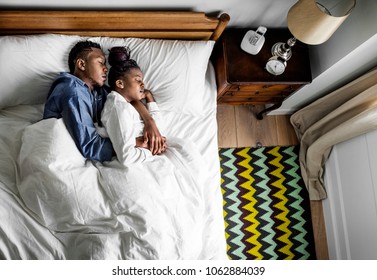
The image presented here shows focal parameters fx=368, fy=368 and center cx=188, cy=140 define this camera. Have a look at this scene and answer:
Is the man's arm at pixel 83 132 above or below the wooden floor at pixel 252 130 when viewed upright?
below

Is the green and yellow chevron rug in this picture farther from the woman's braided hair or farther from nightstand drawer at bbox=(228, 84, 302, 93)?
the woman's braided hair

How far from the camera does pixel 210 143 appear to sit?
1.83 m

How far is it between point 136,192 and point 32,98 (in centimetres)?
69

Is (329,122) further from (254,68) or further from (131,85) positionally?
(131,85)

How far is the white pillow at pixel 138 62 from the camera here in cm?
163

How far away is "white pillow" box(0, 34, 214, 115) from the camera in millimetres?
1632

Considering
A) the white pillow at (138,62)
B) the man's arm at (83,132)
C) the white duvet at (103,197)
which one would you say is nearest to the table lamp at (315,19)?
the white pillow at (138,62)

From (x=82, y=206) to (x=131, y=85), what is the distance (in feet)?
1.90

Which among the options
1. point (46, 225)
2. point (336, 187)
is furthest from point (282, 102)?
point (46, 225)

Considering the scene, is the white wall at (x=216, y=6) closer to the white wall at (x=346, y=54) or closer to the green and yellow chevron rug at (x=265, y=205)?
the white wall at (x=346, y=54)

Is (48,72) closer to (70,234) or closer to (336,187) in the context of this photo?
(70,234)

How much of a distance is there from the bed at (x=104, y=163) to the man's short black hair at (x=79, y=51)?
0.04 meters

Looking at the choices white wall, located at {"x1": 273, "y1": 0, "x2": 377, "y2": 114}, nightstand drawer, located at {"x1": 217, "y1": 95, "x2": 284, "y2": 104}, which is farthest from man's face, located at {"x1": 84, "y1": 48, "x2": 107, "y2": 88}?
white wall, located at {"x1": 273, "y1": 0, "x2": 377, "y2": 114}

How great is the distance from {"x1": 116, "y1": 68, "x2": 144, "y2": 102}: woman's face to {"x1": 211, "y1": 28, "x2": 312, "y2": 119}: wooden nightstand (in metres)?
0.44
